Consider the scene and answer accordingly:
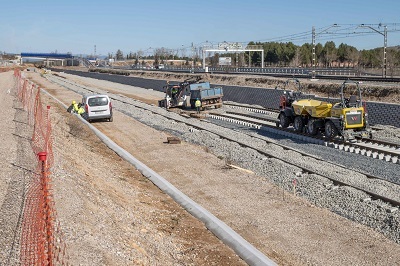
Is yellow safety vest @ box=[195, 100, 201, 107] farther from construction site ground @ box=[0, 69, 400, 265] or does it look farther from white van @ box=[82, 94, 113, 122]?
construction site ground @ box=[0, 69, 400, 265]

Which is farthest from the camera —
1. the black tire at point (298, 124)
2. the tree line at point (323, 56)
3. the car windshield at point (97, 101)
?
the tree line at point (323, 56)

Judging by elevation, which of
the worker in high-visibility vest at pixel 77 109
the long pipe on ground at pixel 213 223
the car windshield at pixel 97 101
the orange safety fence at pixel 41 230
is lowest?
the long pipe on ground at pixel 213 223

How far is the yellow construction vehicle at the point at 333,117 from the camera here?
21.3m

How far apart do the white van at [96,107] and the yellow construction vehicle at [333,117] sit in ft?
36.8

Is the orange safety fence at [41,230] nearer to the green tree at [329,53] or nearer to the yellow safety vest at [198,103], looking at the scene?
the yellow safety vest at [198,103]

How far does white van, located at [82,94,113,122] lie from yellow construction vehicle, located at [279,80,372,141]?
1121 cm

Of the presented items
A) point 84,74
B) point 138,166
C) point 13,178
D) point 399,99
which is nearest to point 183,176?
point 138,166

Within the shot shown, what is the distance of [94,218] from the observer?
962 cm

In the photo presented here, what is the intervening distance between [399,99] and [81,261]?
2831 centimetres

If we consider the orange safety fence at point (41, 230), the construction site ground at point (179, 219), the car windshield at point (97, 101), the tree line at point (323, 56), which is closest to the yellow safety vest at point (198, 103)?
the car windshield at point (97, 101)

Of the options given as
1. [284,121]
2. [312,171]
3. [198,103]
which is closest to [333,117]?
[284,121]

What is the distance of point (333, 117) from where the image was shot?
2197 cm

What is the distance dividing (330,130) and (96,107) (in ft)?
47.8

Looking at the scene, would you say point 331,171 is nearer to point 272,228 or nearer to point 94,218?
point 272,228
